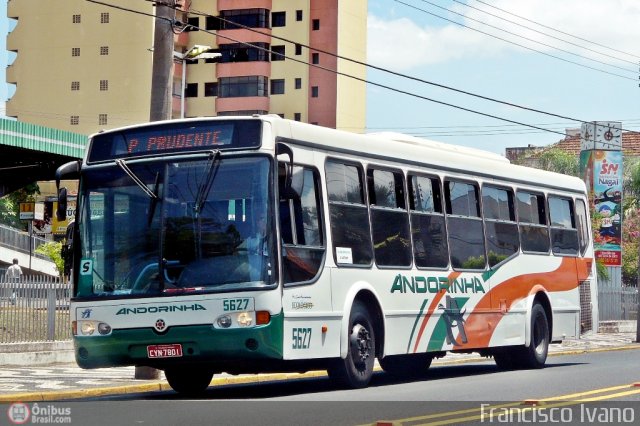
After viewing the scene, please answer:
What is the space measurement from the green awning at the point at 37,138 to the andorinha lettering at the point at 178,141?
84.3 feet

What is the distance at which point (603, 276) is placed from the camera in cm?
4869

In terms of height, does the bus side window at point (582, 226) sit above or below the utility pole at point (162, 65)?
below

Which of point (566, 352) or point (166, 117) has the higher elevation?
point (166, 117)

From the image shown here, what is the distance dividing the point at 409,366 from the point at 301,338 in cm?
Result: 604

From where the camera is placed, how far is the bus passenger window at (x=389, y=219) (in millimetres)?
17938

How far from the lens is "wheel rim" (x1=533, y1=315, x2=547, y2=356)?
74.0 feet

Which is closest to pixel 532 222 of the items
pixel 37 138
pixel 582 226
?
pixel 582 226

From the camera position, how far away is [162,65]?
2019 centimetres

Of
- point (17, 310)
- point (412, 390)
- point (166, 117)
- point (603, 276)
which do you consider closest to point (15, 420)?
point (412, 390)

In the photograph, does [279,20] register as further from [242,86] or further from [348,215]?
[348,215]

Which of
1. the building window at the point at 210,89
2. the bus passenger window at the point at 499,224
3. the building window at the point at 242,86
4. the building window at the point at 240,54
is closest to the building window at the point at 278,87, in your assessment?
the building window at the point at 242,86

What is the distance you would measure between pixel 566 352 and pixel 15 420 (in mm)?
17969

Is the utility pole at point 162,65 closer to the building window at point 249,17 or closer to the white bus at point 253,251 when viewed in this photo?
the white bus at point 253,251

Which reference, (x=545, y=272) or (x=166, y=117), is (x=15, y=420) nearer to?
(x=166, y=117)
